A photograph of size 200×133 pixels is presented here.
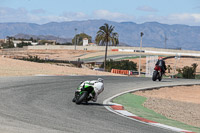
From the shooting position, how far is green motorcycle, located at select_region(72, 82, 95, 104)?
46.5 ft

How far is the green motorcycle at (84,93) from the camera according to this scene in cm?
1417

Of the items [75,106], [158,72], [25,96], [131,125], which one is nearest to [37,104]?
[75,106]

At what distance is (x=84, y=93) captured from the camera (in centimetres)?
1422

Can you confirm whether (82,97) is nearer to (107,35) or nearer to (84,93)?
(84,93)

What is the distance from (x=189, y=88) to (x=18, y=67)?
49.4 ft

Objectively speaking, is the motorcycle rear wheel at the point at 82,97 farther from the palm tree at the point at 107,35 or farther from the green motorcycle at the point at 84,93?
the palm tree at the point at 107,35

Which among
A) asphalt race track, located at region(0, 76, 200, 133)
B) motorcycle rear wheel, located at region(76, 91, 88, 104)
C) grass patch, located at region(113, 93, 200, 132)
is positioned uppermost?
motorcycle rear wheel, located at region(76, 91, 88, 104)

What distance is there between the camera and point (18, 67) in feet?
123

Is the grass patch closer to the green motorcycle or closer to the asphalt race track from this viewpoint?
the asphalt race track

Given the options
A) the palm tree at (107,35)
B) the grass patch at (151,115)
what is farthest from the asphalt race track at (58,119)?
the palm tree at (107,35)

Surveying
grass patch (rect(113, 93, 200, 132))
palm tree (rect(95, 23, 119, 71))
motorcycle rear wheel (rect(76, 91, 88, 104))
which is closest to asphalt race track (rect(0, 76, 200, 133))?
motorcycle rear wheel (rect(76, 91, 88, 104))

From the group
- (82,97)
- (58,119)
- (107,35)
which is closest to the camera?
(58,119)

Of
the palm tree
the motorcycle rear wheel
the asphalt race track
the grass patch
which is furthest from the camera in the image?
the palm tree

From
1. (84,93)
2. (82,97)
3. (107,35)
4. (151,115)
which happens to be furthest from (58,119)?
(107,35)
